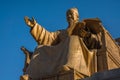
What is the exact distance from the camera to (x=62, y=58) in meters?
7.00

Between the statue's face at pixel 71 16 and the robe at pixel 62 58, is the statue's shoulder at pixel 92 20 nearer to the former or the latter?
the robe at pixel 62 58

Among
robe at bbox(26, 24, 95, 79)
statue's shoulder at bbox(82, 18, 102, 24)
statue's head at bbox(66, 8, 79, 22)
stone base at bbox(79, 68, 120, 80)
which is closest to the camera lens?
stone base at bbox(79, 68, 120, 80)

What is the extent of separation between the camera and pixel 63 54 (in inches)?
278

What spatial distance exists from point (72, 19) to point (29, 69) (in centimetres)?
236

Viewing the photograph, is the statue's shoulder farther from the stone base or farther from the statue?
the stone base

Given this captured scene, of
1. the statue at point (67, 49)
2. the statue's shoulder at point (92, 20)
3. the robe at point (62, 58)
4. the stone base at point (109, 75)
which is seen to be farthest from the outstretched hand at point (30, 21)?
the stone base at point (109, 75)

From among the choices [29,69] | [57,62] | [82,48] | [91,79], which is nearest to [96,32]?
[82,48]

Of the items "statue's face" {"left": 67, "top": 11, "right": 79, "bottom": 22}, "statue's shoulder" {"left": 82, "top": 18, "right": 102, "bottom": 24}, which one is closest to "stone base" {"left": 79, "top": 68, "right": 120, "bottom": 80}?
"statue's shoulder" {"left": 82, "top": 18, "right": 102, "bottom": 24}

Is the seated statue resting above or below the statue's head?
below

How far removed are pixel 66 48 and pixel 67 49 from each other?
102 millimetres

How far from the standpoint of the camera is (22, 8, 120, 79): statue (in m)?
6.71

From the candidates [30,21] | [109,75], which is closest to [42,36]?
[30,21]

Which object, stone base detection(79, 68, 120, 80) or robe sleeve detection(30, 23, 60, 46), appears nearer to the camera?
stone base detection(79, 68, 120, 80)

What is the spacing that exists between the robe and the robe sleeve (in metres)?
0.41
